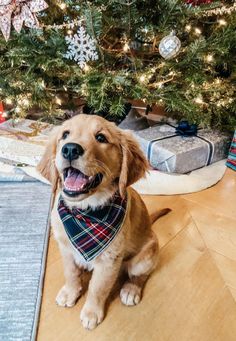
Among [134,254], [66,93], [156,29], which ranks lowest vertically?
[134,254]

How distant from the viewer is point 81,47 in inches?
57.6

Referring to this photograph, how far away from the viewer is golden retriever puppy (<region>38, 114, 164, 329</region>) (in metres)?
0.81

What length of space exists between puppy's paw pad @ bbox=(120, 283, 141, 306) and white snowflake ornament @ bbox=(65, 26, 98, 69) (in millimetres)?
1137

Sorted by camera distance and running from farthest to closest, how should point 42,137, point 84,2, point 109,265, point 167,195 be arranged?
point 42,137, point 167,195, point 84,2, point 109,265

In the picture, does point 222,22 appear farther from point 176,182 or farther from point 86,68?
point 176,182

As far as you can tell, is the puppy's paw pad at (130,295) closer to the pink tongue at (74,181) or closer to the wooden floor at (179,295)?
→ the wooden floor at (179,295)

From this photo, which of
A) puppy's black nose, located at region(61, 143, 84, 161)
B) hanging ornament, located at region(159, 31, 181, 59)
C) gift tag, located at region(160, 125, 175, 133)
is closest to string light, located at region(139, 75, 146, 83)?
hanging ornament, located at region(159, 31, 181, 59)

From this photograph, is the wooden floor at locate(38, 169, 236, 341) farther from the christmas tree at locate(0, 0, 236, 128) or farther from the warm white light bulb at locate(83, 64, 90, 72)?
the warm white light bulb at locate(83, 64, 90, 72)

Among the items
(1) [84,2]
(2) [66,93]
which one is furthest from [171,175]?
(1) [84,2]

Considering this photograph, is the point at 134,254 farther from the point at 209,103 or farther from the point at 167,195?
the point at 209,103

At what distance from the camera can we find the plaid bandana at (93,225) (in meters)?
0.84

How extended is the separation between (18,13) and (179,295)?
4.92 feet

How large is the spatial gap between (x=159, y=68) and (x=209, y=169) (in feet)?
2.26

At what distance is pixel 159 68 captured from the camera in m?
1.62
